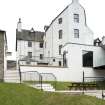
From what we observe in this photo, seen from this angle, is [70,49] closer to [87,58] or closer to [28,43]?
[87,58]

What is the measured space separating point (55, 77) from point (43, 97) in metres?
16.4

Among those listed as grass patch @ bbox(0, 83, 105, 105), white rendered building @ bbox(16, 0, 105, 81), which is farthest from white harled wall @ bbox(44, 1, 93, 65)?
grass patch @ bbox(0, 83, 105, 105)

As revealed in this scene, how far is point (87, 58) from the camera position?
39.6 metres

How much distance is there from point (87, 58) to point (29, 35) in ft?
91.3

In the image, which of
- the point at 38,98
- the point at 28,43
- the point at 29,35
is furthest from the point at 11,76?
the point at 29,35

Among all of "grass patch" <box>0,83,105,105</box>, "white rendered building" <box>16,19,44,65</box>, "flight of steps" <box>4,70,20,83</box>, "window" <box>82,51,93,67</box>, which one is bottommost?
"grass patch" <box>0,83,105,105</box>

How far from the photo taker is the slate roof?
63.2 meters

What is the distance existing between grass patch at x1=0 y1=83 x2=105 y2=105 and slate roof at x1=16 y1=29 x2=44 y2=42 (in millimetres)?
43825

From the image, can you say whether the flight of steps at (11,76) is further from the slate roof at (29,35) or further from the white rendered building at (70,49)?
the slate roof at (29,35)

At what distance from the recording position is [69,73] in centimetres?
3762

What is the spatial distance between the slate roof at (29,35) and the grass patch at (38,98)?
4382 cm

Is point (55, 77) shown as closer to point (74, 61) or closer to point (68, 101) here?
point (74, 61)

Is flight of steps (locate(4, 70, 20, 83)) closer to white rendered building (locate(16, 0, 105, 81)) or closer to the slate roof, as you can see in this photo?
white rendered building (locate(16, 0, 105, 81))

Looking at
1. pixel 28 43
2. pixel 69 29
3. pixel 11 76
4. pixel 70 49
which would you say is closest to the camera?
pixel 11 76
